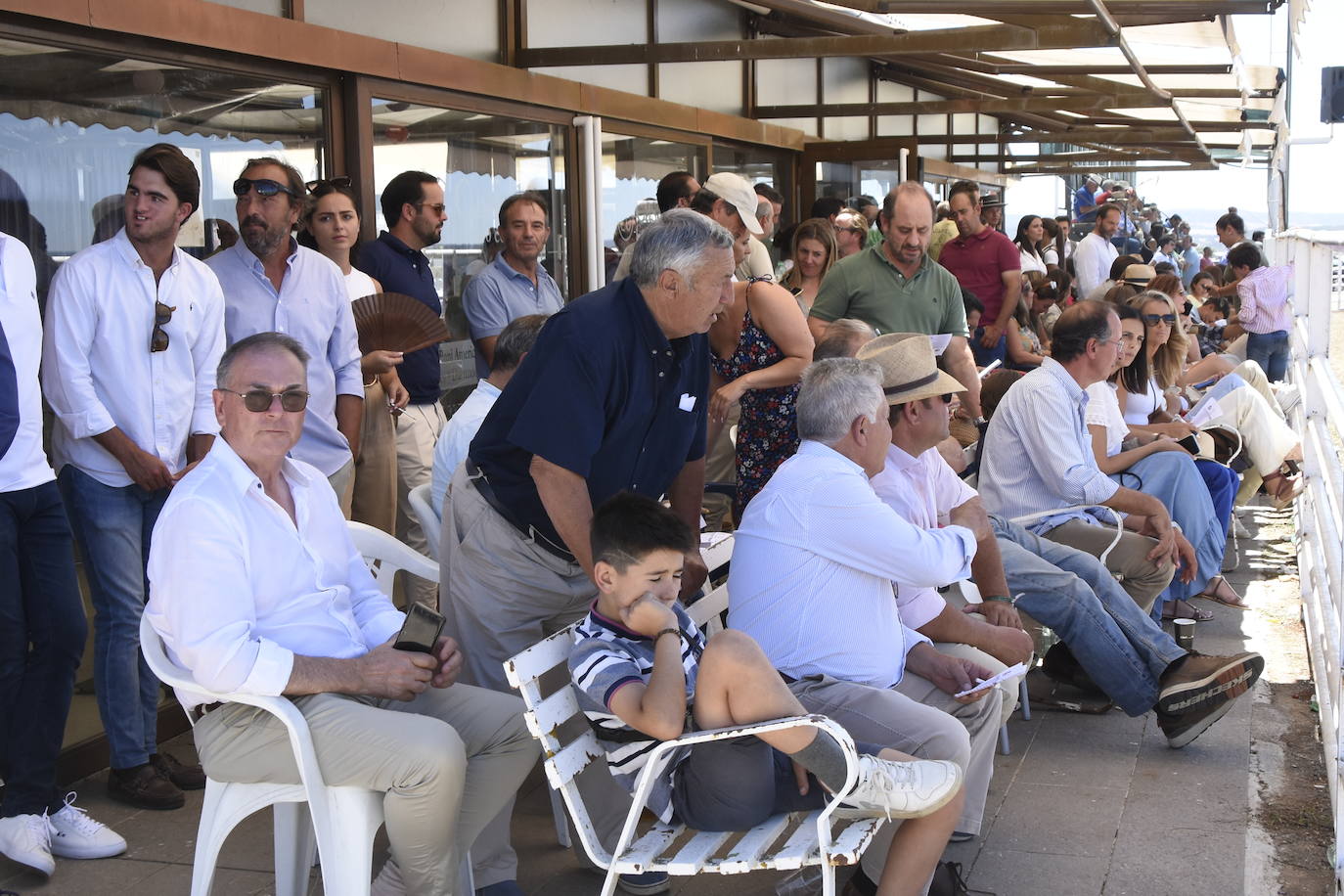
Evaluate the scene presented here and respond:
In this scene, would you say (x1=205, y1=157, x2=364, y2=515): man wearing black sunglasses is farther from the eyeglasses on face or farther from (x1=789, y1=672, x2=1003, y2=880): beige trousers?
(x1=789, y1=672, x2=1003, y2=880): beige trousers

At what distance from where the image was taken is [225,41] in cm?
464

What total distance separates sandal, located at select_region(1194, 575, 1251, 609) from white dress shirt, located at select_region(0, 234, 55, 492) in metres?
5.08

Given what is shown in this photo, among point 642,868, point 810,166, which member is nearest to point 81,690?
point 642,868

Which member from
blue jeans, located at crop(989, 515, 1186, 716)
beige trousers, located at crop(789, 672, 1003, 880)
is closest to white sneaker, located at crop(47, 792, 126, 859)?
beige trousers, located at crop(789, 672, 1003, 880)

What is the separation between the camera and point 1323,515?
4.93 meters

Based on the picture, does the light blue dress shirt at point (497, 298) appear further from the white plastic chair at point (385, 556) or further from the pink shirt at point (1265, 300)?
the pink shirt at point (1265, 300)

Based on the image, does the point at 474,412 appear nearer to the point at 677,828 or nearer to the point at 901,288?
the point at 677,828

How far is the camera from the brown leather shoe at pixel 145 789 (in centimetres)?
396

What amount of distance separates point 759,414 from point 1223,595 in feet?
9.45

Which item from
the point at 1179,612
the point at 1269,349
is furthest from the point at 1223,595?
the point at 1269,349

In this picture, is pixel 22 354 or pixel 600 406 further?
pixel 22 354

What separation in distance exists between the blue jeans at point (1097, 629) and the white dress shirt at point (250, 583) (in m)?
2.18

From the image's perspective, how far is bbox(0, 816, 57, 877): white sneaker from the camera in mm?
3475

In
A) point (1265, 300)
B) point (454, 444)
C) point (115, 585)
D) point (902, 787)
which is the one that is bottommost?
point (902, 787)
